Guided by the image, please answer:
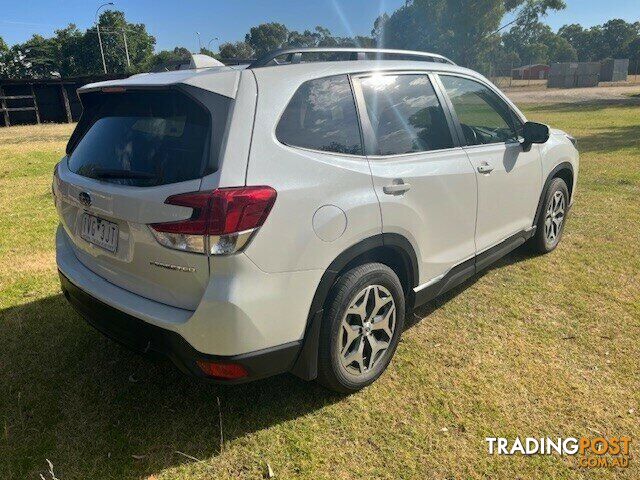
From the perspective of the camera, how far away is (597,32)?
3797 inches

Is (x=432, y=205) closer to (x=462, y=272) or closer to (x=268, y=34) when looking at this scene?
(x=462, y=272)

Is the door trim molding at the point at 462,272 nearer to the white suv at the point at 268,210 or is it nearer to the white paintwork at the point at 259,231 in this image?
the white suv at the point at 268,210

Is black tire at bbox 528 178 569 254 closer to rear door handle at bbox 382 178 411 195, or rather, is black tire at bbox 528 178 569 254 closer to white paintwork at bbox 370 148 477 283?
white paintwork at bbox 370 148 477 283

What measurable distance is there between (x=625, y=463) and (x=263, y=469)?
1.72m

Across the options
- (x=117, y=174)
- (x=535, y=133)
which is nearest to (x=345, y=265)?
(x=117, y=174)

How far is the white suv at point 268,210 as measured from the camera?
2.05m

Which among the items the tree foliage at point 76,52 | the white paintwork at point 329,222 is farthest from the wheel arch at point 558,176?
the tree foliage at point 76,52

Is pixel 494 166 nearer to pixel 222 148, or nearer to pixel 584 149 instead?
pixel 222 148

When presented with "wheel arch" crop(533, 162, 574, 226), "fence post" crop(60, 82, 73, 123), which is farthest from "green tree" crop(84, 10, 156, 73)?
"wheel arch" crop(533, 162, 574, 226)

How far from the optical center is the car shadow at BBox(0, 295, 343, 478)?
2.35 m

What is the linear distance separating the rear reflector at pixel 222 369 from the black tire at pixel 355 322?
0.47 m

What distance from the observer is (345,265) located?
2.47m

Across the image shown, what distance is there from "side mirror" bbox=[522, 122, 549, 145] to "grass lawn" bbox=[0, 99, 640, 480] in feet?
3.97

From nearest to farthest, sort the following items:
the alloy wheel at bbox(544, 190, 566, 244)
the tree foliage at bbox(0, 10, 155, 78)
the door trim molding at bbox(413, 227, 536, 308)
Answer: the door trim molding at bbox(413, 227, 536, 308)
the alloy wheel at bbox(544, 190, 566, 244)
the tree foliage at bbox(0, 10, 155, 78)
